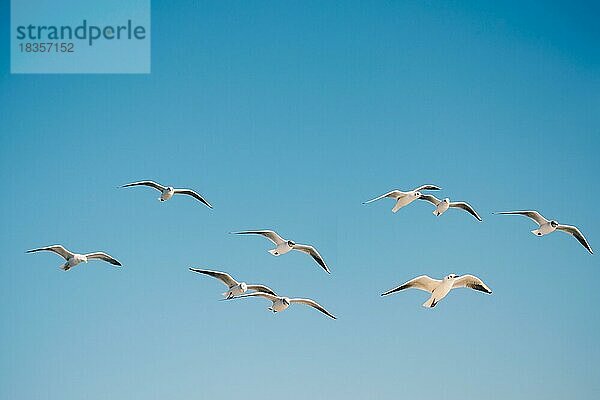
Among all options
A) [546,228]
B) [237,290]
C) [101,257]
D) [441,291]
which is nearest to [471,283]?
[441,291]

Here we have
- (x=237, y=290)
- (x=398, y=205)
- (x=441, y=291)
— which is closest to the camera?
(x=441, y=291)

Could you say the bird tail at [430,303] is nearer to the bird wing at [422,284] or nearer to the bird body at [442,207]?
the bird wing at [422,284]

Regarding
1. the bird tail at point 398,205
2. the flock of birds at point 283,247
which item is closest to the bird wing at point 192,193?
the flock of birds at point 283,247

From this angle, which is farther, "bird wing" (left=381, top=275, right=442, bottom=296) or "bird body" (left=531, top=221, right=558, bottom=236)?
"bird body" (left=531, top=221, right=558, bottom=236)

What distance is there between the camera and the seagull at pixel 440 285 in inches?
672

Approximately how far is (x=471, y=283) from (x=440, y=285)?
766 millimetres

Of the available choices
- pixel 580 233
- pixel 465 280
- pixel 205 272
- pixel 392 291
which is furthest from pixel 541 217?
pixel 205 272

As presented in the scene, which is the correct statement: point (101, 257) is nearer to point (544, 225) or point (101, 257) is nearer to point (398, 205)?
point (398, 205)

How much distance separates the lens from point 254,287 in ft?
63.5

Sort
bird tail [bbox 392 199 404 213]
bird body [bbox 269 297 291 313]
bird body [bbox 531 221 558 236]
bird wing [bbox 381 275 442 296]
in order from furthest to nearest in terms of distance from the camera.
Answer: bird tail [bbox 392 199 404 213]
bird body [bbox 269 297 291 313]
bird body [bbox 531 221 558 236]
bird wing [bbox 381 275 442 296]

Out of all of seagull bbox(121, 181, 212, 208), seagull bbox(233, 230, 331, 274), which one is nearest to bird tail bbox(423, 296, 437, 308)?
seagull bbox(233, 230, 331, 274)

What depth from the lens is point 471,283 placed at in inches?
703

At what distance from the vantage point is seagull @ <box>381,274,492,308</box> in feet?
56.0

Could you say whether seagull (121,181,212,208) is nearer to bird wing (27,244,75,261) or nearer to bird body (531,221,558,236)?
bird wing (27,244,75,261)
